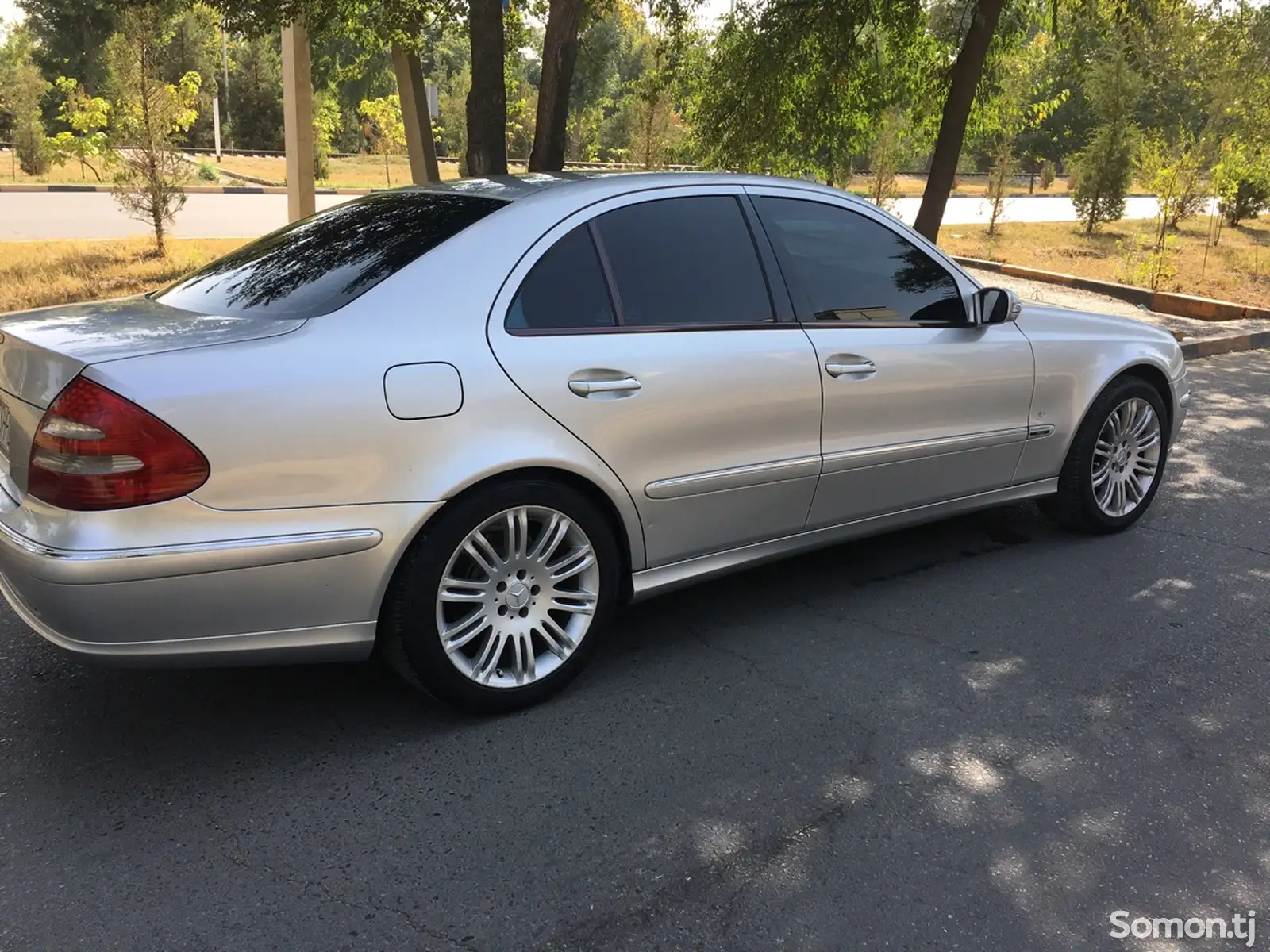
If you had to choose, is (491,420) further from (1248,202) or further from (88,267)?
(1248,202)

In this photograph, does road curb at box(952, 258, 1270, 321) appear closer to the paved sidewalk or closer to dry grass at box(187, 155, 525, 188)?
the paved sidewalk

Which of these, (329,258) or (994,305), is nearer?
(329,258)

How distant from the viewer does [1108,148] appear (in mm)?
22219

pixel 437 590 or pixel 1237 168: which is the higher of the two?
pixel 1237 168

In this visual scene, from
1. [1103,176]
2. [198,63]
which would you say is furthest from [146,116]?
[198,63]

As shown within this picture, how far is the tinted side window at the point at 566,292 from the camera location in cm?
312

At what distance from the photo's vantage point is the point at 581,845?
8.46 ft

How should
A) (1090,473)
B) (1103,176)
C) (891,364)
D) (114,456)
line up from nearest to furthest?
(114,456) → (891,364) → (1090,473) → (1103,176)

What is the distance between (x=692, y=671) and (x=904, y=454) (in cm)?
124

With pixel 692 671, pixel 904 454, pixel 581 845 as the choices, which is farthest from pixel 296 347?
pixel 904 454

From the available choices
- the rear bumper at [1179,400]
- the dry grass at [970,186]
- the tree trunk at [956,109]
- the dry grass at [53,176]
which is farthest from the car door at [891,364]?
the dry grass at [970,186]

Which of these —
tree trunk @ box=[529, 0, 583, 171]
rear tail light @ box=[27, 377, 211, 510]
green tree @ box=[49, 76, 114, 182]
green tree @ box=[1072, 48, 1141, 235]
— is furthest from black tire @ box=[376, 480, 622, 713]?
green tree @ box=[1072, 48, 1141, 235]

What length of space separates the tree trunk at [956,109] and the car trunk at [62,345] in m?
8.59

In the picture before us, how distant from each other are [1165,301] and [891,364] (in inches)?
423
